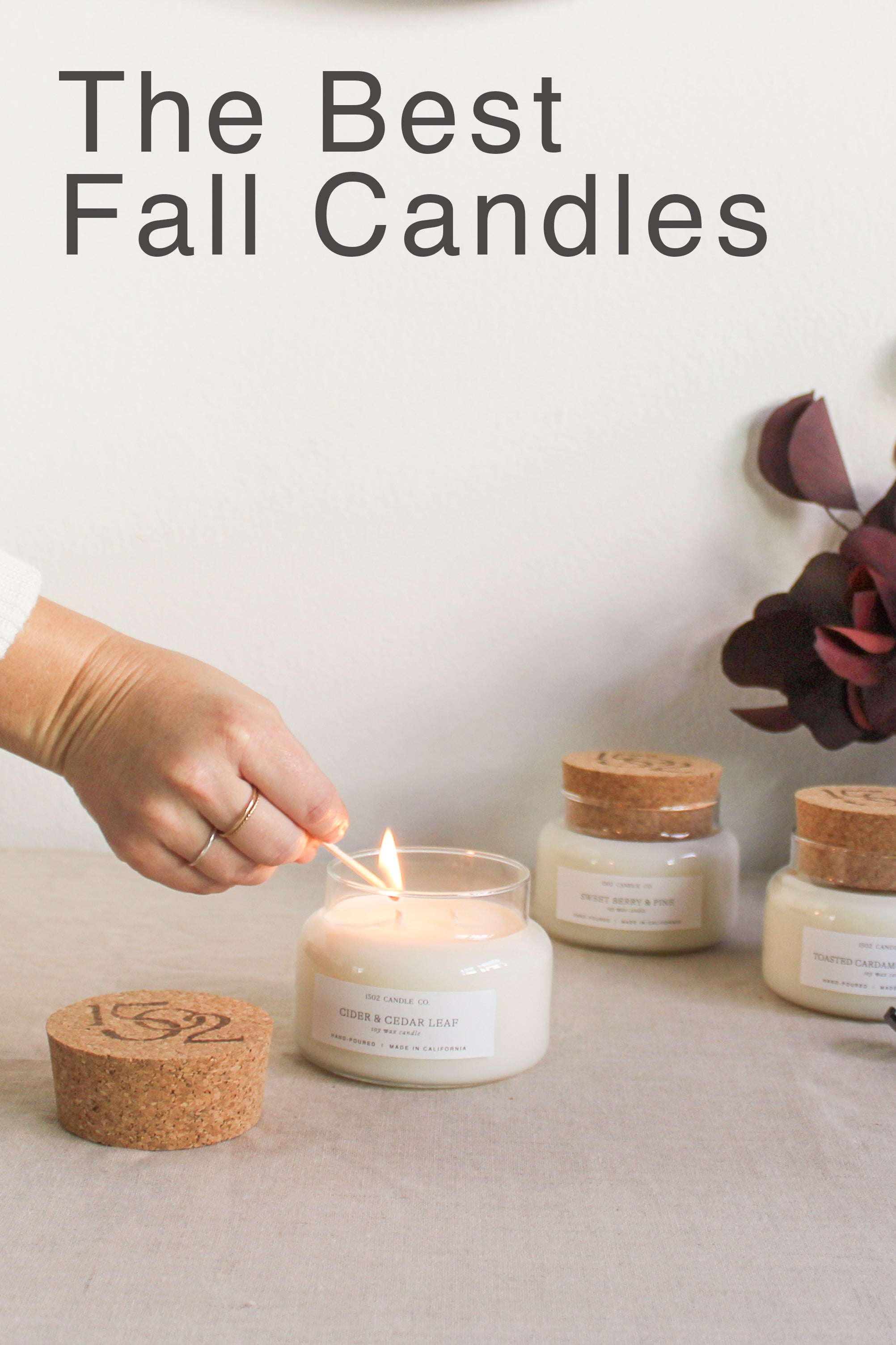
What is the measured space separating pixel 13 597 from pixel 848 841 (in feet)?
1.72

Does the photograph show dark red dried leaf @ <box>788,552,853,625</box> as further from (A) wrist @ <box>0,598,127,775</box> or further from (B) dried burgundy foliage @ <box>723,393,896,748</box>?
(A) wrist @ <box>0,598,127,775</box>

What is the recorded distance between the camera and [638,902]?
0.85m

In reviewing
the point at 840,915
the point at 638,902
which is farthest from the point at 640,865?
the point at 840,915

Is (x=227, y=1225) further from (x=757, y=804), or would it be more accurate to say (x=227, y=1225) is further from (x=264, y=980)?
(x=757, y=804)

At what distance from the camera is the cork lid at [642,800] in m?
0.86

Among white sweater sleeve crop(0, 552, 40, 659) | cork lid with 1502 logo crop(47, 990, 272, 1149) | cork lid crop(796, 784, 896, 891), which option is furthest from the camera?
cork lid crop(796, 784, 896, 891)

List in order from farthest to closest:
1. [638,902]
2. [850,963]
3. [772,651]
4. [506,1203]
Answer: [772,651] < [638,902] < [850,963] < [506,1203]

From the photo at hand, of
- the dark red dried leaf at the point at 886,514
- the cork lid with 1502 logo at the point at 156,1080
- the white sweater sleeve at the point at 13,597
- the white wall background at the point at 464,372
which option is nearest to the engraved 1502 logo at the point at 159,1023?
the cork lid with 1502 logo at the point at 156,1080

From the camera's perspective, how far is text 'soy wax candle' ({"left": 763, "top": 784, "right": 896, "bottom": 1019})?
0.72m

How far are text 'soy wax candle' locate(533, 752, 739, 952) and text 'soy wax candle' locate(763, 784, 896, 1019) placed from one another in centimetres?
9

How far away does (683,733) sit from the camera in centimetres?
108

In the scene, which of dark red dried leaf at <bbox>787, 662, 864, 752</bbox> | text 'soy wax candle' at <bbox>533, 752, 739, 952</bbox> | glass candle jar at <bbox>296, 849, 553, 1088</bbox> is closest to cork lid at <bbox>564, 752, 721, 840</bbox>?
text 'soy wax candle' at <bbox>533, 752, 739, 952</bbox>

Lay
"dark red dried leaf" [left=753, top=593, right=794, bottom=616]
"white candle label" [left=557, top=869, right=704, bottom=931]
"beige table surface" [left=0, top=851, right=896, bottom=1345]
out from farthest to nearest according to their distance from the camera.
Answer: "dark red dried leaf" [left=753, top=593, right=794, bottom=616] < "white candle label" [left=557, top=869, right=704, bottom=931] < "beige table surface" [left=0, top=851, right=896, bottom=1345]

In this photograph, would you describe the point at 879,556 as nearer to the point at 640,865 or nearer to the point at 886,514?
the point at 886,514
